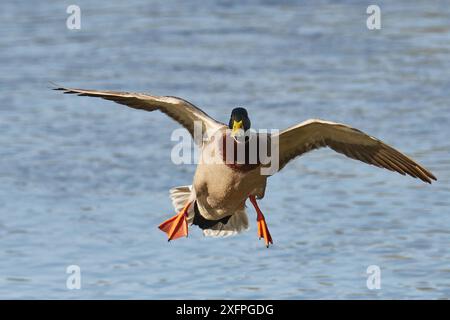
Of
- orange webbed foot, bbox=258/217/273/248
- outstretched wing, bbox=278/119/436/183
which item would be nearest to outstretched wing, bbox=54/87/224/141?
outstretched wing, bbox=278/119/436/183

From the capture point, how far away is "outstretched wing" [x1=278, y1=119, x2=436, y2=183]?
9.55m

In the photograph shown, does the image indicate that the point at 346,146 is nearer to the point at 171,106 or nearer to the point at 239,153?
the point at 239,153

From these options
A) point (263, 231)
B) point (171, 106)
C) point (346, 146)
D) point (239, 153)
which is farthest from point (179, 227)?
point (346, 146)

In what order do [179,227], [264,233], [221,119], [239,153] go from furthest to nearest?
[221,119] → [179,227] → [264,233] → [239,153]

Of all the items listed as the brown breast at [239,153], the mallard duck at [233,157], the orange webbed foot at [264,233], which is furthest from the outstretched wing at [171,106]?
the orange webbed foot at [264,233]

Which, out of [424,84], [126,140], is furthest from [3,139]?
[424,84]

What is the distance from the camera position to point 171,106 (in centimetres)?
980

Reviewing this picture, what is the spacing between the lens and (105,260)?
11656 millimetres

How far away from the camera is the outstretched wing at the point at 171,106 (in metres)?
9.45

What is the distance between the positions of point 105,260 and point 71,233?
0.75 metres

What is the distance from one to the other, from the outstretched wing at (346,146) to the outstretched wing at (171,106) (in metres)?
0.60

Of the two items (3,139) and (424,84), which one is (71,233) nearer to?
(3,139)

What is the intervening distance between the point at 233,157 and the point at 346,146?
114cm

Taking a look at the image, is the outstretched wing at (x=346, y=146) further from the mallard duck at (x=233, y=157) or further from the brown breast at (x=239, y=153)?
the brown breast at (x=239, y=153)
